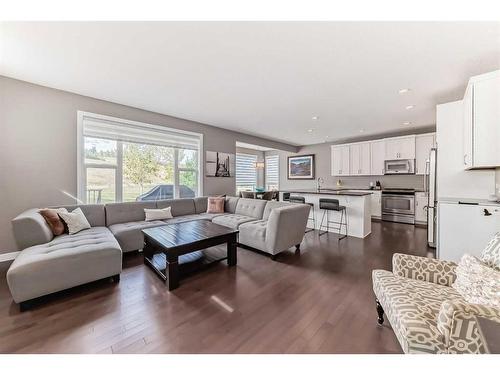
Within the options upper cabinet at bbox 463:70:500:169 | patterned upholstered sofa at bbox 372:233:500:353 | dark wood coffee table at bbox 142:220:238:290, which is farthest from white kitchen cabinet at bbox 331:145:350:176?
patterned upholstered sofa at bbox 372:233:500:353

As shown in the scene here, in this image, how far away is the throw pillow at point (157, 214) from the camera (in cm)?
375

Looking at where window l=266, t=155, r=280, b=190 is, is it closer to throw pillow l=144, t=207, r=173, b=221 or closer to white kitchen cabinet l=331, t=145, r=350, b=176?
white kitchen cabinet l=331, t=145, r=350, b=176

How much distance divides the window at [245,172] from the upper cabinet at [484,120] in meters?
6.41

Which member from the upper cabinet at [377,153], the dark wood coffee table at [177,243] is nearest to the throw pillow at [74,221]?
A: the dark wood coffee table at [177,243]

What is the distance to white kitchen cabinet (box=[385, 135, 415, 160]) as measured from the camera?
5.45 metres

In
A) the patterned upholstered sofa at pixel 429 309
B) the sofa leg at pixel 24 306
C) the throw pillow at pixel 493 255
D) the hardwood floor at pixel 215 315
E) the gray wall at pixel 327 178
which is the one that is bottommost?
the hardwood floor at pixel 215 315

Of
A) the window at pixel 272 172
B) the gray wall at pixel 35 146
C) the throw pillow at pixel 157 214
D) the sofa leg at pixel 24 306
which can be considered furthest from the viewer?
the window at pixel 272 172

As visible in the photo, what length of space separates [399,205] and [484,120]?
3.67m

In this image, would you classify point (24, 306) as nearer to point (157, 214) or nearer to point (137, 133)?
point (157, 214)

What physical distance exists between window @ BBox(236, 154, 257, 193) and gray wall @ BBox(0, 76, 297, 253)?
5139 millimetres

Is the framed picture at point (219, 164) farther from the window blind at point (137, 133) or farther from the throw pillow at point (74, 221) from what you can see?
the throw pillow at point (74, 221)

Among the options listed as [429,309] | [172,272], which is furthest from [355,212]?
[172,272]

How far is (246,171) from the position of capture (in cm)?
870

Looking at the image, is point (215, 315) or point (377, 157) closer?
point (215, 315)
